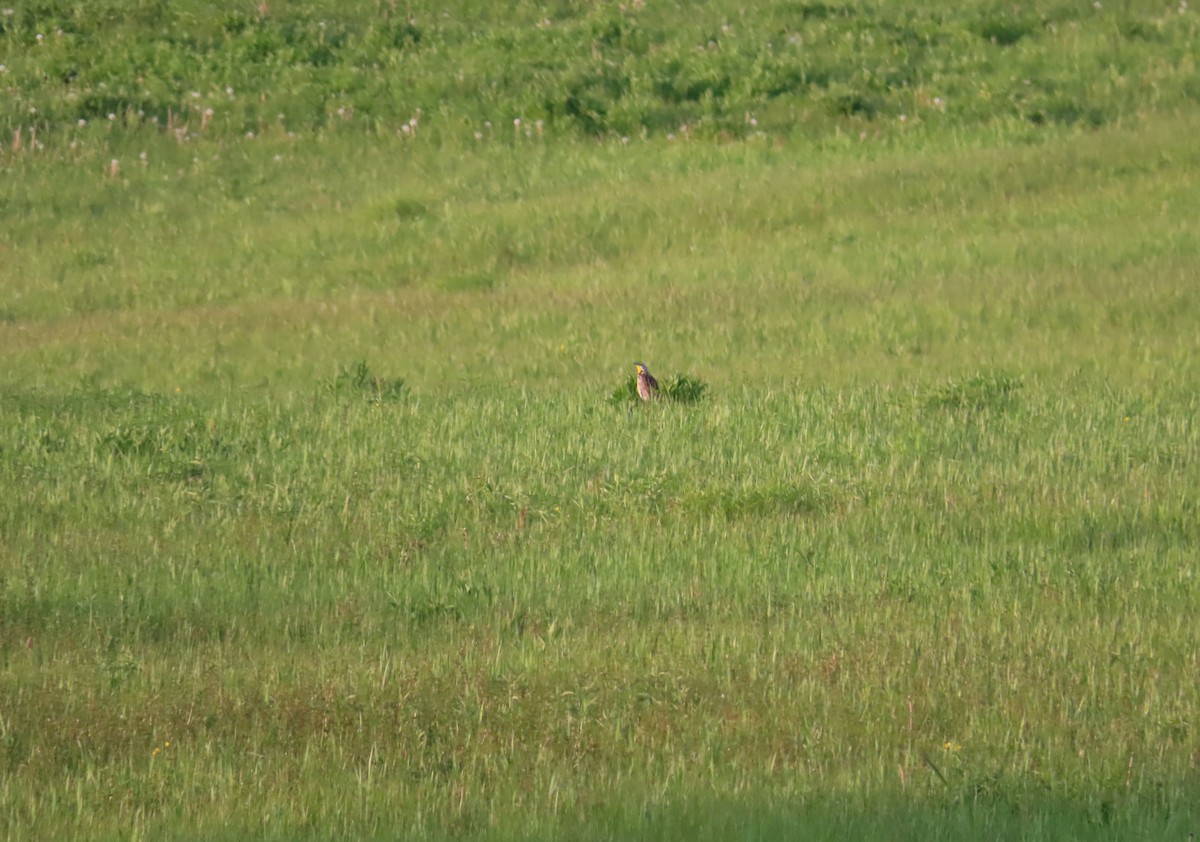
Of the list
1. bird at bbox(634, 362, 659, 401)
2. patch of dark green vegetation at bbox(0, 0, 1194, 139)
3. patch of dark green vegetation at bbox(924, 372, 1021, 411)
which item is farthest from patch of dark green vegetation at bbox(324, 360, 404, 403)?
patch of dark green vegetation at bbox(0, 0, 1194, 139)

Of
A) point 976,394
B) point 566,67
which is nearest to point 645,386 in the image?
point 976,394

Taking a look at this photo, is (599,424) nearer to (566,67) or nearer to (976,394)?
(976,394)

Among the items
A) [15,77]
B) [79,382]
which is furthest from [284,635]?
[15,77]

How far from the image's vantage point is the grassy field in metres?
5.26

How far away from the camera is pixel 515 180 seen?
19.2 metres

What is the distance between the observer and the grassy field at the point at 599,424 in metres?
5.26

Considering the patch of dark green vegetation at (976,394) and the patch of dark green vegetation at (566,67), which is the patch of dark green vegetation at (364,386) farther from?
the patch of dark green vegetation at (566,67)

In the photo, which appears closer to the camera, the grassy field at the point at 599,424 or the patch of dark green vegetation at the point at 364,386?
the grassy field at the point at 599,424

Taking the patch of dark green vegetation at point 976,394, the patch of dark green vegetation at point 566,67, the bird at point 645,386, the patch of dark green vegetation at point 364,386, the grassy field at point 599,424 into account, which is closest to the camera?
the grassy field at point 599,424

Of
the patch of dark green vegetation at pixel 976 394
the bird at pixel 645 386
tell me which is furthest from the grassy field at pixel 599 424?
the bird at pixel 645 386

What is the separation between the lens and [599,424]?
10.8 metres

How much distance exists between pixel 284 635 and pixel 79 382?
7.11 metres

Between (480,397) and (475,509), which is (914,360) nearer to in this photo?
(480,397)

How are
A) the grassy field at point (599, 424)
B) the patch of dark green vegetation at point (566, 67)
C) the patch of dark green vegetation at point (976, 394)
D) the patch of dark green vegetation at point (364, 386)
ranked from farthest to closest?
the patch of dark green vegetation at point (566, 67), the patch of dark green vegetation at point (364, 386), the patch of dark green vegetation at point (976, 394), the grassy field at point (599, 424)
